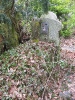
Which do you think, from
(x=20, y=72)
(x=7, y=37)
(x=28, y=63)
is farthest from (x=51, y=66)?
(x=7, y=37)

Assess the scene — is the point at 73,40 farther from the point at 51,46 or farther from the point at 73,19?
the point at 51,46

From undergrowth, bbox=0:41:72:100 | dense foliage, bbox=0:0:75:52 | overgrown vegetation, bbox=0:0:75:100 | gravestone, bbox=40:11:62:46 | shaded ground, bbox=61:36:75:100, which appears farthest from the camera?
gravestone, bbox=40:11:62:46

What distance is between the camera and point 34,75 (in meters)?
5.07

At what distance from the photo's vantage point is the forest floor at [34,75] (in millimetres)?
4584

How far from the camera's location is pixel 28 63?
5.36 meters

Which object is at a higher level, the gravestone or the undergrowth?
the gravestone

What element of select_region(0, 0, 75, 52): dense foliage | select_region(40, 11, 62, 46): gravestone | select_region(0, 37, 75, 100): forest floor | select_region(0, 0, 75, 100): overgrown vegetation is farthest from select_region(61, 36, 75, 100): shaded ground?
select_region(0, 0, 75, 52): dense foliage

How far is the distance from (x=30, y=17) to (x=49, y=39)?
3.06 ft

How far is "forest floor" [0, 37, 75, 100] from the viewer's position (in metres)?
4.58

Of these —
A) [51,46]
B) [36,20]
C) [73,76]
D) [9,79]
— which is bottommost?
[73,76]

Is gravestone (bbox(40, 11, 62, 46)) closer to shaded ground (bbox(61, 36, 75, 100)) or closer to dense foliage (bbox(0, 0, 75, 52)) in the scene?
dense foliage (bbox(0, 0, 75, 52))

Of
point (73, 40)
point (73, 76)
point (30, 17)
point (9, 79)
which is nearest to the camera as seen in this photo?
point (9, 79)

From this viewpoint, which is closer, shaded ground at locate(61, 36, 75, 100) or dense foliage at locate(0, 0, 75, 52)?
dense foliage at locate(0, 0, 75, 52)

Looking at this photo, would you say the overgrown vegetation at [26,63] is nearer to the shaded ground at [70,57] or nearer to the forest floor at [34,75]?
the forest floor at [34,75]
